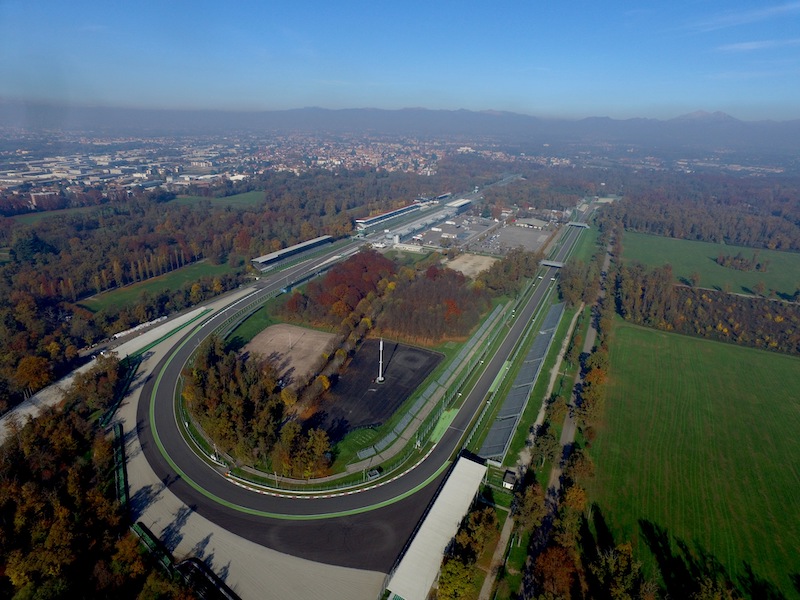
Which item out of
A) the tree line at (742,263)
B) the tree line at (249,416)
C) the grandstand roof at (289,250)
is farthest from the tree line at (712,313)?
the grandstand roof at (289,250)

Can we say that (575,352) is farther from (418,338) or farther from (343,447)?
(343,447)

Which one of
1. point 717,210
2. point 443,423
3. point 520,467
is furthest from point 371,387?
point 717,210

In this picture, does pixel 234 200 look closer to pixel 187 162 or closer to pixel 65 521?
pixel 187 162

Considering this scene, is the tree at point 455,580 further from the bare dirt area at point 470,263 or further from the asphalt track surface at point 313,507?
the bare dirt area at point 470,263

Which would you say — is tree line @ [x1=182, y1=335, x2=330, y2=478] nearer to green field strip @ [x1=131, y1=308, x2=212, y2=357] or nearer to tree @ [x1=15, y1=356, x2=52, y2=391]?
green field strip @ [x1=131, y1=308, x2=212, y2=357]

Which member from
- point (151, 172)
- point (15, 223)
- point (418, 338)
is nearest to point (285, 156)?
point (151, 172)
